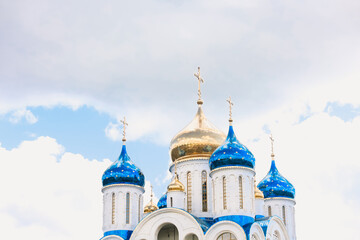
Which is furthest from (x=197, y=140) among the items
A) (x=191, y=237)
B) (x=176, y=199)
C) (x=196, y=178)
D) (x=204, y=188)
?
(x=191, y=237)

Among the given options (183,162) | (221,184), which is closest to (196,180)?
(183,162)

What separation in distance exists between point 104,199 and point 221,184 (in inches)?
261

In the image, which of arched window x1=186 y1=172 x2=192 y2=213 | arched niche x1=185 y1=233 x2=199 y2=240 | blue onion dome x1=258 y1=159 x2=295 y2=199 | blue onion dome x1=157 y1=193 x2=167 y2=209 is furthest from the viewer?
blue onion dome x1=157 y1=193 x2=167 y2=209

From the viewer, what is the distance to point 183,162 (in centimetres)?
3438

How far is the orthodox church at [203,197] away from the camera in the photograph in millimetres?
29594

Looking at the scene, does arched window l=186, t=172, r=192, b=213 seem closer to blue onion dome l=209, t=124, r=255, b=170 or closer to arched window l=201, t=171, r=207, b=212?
arched window l=201, t=171, r=207, b=212

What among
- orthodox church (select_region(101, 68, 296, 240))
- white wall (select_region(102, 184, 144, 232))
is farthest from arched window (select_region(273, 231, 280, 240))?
white wall (select_region(102, 184, 144, 232))

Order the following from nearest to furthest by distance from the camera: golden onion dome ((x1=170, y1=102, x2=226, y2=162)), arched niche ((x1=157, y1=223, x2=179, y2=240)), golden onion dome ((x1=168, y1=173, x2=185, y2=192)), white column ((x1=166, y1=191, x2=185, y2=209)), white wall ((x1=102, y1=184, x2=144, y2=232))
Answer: white column ((x1=166, y1=191, x2=185, y2=209)) < golden onion dome ((x1=168, y1=173, x2=185, y2=192)) < arched niche ((x1=157, y1=223, x2=179, y2=240)) < white wall ((x1=102, y1=184, x2=144, y2=232)) < golden onion dome ((x1=170, y1=102, x2=226, y2=162))

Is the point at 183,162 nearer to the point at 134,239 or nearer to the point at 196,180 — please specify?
the point at 196,180

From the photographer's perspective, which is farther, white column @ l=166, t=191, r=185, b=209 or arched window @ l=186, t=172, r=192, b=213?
arched window @ l=186, t=172, r=192, b=213

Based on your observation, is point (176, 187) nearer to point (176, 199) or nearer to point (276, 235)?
point (176, 199)

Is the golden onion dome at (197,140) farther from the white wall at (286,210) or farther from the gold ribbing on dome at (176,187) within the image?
the white wall at (286,210)

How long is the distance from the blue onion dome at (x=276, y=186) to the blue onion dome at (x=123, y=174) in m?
6.92

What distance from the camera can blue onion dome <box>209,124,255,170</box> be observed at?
3031 cm
